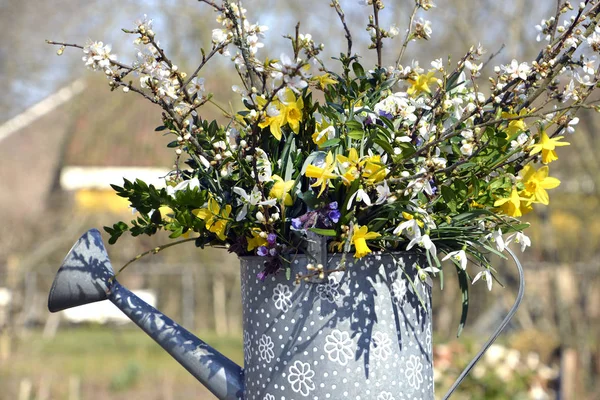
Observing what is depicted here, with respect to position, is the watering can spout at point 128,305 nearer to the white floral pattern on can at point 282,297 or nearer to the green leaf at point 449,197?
the white floral pattern on can at point 282,297

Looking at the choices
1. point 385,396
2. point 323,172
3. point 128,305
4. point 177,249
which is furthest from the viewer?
point 177,249

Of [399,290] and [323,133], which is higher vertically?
[323,133]

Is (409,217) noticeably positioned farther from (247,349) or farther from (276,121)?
(247,349)

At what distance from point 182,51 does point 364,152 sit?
23.3 feet

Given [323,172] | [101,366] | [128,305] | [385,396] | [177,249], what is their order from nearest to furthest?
[323,172] < [385,396] < [128,305] < [101,366] < [177,249]

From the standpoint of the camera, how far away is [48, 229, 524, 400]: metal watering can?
1.13m

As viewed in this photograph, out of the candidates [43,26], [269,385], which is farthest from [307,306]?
[43,26]

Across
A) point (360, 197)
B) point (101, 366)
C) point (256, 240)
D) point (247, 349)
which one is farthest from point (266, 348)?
point (101, 366)

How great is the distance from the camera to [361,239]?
3.50 feet

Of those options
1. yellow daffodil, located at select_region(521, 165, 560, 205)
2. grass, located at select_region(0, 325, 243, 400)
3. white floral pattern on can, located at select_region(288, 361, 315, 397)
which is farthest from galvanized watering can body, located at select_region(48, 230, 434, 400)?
grass, located at select_region(0, 325, 243, 400)

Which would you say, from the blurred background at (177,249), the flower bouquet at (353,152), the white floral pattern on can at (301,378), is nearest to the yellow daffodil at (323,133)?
the flower bouquet at (353,152)

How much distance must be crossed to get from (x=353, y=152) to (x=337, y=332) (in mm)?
282

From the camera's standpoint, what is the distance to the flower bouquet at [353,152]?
1.07 metres

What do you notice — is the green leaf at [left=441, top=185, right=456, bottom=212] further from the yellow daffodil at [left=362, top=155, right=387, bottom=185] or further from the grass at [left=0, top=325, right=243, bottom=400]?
the grass at [left=0, top=325, right=243, bottom=400]
